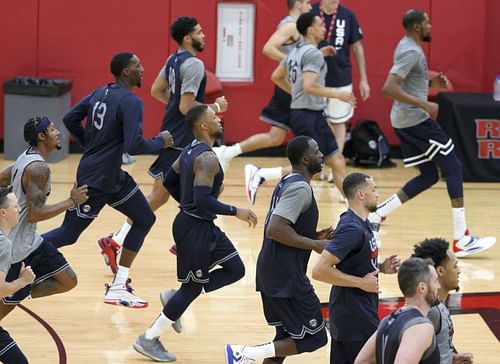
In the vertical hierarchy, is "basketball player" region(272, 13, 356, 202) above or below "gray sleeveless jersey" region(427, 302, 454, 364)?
above

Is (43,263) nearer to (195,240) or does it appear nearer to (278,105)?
(195,240)

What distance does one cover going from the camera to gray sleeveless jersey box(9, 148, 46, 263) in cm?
728

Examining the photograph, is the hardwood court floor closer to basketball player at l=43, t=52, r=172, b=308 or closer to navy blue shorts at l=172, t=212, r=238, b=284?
basketball player at l=43, t=52, r=172, b=308

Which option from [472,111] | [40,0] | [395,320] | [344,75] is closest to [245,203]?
[344,75]

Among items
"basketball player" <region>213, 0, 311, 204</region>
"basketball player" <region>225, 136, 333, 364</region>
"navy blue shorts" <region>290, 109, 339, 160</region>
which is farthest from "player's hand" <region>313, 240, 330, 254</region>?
"basketball player" <region>213, 0, 311, 204</region>

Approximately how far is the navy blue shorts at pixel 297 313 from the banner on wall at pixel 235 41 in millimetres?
8354

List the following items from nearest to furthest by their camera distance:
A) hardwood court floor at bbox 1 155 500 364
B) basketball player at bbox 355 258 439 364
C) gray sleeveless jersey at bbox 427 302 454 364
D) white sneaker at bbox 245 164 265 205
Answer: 1. basketball player at bbox 355 258 439 364
2. gray sleeveless jersey at bbox 427 302 454 364
3. hardwood court floor at bbox 1 155 500 364
4. white sneaker at bbox 245 164 265 205

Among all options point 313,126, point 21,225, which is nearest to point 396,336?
point 21,225

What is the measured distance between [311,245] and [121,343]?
206cm

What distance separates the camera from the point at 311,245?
21.7 feet

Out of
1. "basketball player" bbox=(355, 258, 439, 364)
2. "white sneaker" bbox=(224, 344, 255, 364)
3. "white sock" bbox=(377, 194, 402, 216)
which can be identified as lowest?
"white sneaker" bbox=(224, 344, 255, 364)

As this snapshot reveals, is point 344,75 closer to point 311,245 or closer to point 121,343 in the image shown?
point 121,343

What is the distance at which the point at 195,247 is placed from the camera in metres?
7.64

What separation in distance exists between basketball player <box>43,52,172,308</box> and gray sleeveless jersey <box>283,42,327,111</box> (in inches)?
91.9
